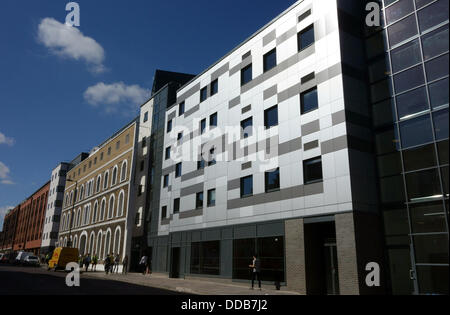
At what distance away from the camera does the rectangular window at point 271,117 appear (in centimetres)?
2261

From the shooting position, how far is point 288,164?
68.1ft

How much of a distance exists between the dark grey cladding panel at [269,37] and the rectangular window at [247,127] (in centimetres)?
533

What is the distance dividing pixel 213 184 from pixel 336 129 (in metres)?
11.3

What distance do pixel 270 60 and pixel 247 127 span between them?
477cm

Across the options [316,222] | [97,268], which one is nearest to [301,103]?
[316,222]

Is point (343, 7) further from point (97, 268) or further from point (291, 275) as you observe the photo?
point (97, 268)

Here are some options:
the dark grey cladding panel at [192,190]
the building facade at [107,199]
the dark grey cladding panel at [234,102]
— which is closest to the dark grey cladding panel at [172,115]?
the dark grey cladding panel at [192,190]

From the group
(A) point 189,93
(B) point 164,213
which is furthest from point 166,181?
(A) point 189,93

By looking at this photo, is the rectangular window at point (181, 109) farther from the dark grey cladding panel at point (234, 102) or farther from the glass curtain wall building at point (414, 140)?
the glass curtain wall building at point (414, 140)

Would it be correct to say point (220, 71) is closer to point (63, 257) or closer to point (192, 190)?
point (192, 190)


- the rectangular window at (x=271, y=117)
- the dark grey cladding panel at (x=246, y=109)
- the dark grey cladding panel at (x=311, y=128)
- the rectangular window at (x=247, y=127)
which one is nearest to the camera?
the dark grey cladding panel at (x=311, y=128)

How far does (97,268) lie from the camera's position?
4528cm

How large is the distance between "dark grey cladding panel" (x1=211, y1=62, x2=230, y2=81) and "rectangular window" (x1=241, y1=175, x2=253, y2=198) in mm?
9387

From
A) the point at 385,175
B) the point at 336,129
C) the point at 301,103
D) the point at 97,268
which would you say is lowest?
the point at 97,268
